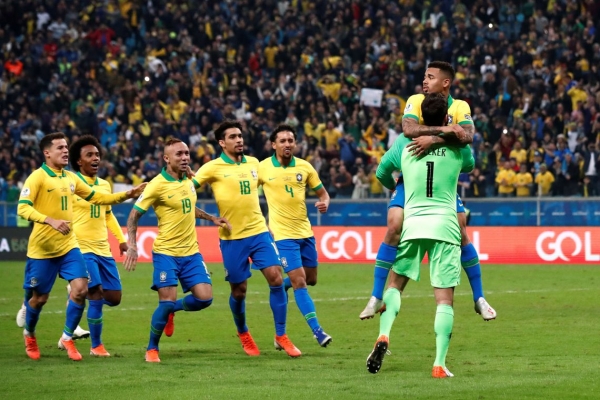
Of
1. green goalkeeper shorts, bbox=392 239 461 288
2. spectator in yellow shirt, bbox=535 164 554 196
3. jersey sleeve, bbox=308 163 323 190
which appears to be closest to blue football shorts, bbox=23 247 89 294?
jersey sleeve, bbox=308 163 323 190

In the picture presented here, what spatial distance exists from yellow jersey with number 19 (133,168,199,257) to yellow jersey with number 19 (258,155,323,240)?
1557 mm

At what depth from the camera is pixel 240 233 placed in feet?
39.9

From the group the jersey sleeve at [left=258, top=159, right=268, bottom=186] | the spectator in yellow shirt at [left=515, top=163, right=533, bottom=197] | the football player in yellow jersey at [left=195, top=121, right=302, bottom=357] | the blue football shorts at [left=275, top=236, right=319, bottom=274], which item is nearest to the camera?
the football player in yellow jersey at [left=195, top=121, right=302, bottom=357]

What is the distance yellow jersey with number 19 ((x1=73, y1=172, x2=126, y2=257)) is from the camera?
12977 mm

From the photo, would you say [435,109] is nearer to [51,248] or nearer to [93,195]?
[93,195]

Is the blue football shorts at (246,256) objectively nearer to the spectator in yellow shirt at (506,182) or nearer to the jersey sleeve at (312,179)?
the jersey sleeve at (312,179)

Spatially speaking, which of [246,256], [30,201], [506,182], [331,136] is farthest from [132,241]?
[331,136]

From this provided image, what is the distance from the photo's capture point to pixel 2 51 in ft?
121

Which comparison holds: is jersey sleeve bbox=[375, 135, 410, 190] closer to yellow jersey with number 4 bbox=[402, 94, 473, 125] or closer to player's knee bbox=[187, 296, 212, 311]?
yellow jersey with number 4 bbox=[402, 94, 473, 125]

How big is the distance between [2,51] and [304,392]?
1195 inches

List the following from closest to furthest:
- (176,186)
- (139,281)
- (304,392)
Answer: (304,392)
(176,186)
(139,281)

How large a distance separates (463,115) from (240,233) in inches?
134

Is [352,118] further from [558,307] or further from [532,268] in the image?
[558,307]

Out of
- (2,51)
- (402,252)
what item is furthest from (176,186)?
(2,51)
